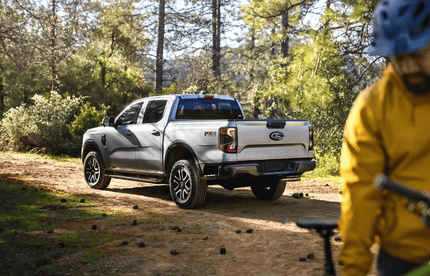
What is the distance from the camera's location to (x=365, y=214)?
1493mm

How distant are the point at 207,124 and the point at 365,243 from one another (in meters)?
6.30

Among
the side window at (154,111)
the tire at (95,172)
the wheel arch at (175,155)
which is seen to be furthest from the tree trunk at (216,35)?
the wheel arch at (175,155)

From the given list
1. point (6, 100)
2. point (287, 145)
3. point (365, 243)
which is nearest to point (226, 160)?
point (287, 145)

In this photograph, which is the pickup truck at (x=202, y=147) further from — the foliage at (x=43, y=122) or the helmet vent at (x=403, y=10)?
the foliage at (x=43, y=122)

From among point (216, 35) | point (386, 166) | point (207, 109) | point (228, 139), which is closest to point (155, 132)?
point (207, 109)

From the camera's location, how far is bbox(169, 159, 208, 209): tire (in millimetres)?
7820

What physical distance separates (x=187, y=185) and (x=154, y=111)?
2000 millimetres

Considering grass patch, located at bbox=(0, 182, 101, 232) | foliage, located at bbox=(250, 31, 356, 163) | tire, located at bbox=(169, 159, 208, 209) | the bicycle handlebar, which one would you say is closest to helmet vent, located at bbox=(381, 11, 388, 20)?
the bicycle handlebar

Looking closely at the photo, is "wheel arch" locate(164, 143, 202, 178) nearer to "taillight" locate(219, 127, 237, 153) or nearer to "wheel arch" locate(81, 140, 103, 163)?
"taillight" locate(219, 127, 237, 153)

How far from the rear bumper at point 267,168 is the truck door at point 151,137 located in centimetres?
179

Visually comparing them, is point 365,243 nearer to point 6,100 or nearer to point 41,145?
point 41,145

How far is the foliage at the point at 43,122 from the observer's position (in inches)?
762

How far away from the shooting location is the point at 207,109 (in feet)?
30.1

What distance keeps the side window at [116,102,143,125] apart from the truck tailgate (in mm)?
3034
